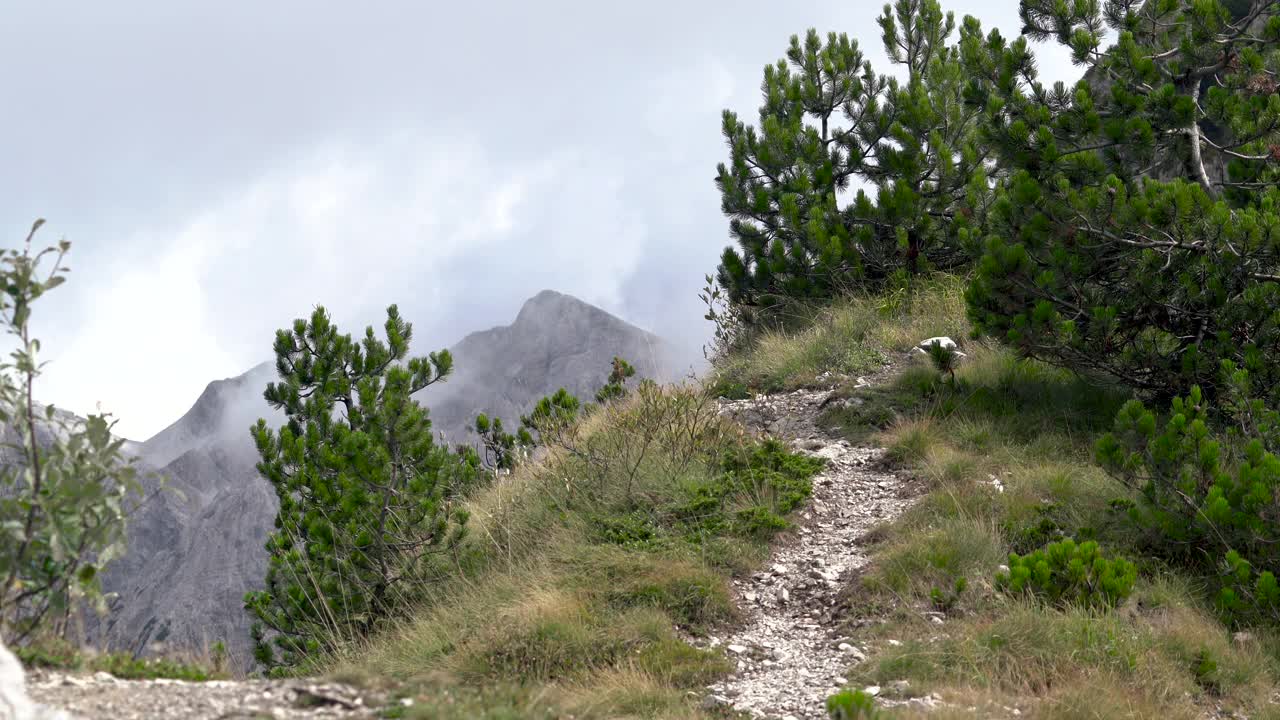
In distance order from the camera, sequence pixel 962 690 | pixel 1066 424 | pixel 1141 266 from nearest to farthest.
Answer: pixel 962 690 < pixel 1141 266 < pixel 1066 424

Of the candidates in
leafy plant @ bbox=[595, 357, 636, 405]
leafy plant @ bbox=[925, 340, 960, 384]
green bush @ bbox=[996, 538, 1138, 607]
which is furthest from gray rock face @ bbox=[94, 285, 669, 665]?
green bush @ bbox=[996, 538, 1138, 607]

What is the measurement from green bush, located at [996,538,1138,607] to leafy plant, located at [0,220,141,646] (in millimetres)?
4780

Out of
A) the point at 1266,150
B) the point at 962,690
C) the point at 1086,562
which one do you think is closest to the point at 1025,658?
the point at 962,690

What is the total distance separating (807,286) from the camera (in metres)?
13.0

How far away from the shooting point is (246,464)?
91688 millimetres

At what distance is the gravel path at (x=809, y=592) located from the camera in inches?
207

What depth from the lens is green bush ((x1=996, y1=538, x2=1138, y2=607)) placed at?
5676 millimetres

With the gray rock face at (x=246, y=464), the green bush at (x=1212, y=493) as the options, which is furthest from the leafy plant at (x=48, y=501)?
the gray rock face at (x=246, y=464)

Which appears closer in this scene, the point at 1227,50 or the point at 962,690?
the point at 962,690

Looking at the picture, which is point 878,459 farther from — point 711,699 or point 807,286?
point 807,286

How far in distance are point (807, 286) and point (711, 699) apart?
859cm

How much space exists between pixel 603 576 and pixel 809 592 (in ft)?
4.65

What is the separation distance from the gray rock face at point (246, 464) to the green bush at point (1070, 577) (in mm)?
56418

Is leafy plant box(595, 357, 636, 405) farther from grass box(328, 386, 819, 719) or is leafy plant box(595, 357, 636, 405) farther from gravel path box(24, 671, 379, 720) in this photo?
gravel path box(24, 671, 379, 720)
